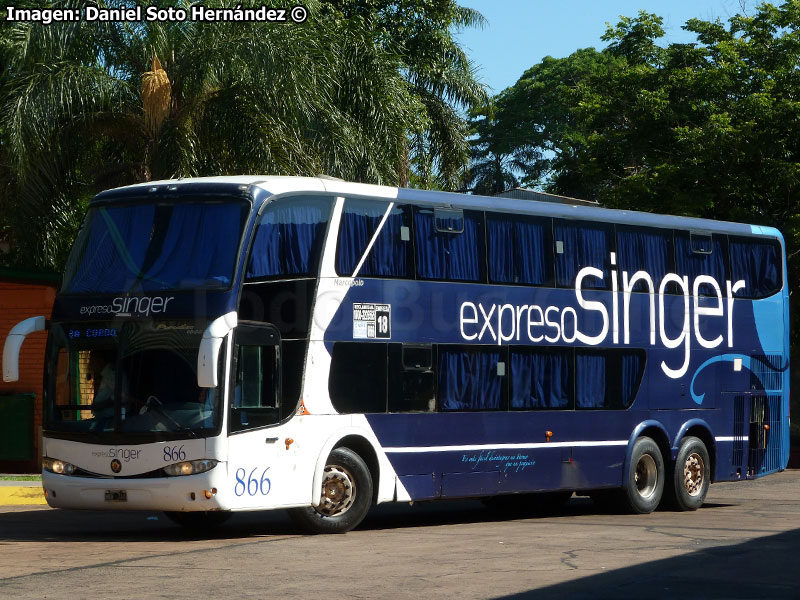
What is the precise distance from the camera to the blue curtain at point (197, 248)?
→ 1362 centimetres

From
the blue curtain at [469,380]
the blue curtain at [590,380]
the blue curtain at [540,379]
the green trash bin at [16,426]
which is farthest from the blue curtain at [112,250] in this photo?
the green trash bin at [16,426]

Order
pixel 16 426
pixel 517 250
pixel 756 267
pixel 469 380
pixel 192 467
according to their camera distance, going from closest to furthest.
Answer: pixel 192 467, pixel 469 380, pixel 517 250, pixel 756 267, pixel 16 426

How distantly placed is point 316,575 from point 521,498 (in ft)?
28.3

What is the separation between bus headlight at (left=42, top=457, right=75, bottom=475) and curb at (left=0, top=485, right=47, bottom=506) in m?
4.61

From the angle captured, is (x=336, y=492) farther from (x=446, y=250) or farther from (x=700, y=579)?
(x=700, y=579)

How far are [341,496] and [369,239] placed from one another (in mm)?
2818

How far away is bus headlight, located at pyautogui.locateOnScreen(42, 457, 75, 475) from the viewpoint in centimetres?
1395

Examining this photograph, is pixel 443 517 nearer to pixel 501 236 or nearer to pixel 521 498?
pixel 521 498

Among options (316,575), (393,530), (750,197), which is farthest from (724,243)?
(750,197)

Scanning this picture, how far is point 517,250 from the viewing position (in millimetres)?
16578

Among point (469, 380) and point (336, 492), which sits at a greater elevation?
point (469, 380)

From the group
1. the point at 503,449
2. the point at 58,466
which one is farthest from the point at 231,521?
the point at 503,449

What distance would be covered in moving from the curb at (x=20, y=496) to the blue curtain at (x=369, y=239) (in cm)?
659

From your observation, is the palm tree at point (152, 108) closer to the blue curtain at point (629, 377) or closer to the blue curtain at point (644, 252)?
the blue curtain at point (644, 252)
